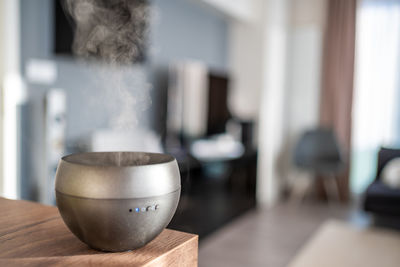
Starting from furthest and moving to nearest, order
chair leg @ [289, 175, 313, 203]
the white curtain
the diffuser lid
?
1. chair leg @ [289, 175, 313, 203]
2. the white curtain
3. the diffuser lid

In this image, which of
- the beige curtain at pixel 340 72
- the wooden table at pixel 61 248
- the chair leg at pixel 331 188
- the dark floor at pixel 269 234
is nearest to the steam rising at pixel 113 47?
the wooden table at pixel 61 248

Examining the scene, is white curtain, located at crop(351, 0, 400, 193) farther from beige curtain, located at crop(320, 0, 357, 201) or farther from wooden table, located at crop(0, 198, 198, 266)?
wooden table, located at crop(0, 198, 198, 266)

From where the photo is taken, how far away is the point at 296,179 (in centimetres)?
525

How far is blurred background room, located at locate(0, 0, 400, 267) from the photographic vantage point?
7.88 feet

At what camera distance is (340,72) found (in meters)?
4.75

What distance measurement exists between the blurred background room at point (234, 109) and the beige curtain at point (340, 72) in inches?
0.5

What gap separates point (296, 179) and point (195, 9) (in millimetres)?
2650

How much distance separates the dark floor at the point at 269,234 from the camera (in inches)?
114

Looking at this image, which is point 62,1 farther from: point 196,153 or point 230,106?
point 230,106

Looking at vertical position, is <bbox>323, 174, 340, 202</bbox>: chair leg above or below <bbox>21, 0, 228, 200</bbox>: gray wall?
below

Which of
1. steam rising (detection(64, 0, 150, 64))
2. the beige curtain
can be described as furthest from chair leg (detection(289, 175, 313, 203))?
steam rising (detection(64, 0, 150, 64))

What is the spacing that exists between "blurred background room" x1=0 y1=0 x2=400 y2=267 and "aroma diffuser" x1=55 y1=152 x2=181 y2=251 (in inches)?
28.3

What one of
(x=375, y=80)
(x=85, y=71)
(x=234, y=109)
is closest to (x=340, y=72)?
(x=375, y=80)

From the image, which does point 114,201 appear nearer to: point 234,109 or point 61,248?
point 61,248
